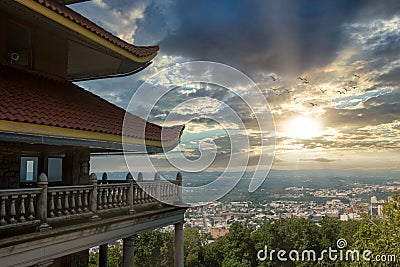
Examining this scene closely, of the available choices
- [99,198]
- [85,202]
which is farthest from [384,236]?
[85,202]

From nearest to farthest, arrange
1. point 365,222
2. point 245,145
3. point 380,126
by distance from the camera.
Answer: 1. point 245,145
2. point 365,222
3. point 380,126

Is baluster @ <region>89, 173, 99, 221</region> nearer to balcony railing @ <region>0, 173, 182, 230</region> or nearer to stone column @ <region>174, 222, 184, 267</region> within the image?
balcony railing @ <region>0, 173, 182, 230</region>

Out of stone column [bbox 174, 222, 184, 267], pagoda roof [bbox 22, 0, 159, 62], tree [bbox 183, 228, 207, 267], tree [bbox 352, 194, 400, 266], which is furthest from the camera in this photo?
tree [bbox 183, 228, 207, 267]

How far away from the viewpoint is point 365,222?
13852 millimetres

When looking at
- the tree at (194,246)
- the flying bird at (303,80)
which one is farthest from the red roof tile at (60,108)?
the tree at (194,246)

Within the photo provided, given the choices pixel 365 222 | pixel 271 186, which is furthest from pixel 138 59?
pixel 271 186

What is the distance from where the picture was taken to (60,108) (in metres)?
6.14

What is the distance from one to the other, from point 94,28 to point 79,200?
337 centimetres

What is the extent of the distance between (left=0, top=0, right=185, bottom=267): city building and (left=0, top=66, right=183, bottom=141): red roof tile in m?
0.02

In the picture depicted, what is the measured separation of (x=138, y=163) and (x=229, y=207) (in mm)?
12368

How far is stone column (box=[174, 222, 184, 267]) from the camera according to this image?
30.4ft

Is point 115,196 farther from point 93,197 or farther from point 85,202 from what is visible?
point 85,202

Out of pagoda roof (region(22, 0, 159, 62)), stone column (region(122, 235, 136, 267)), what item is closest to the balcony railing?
stone column (region(122, 235, 136, 267))

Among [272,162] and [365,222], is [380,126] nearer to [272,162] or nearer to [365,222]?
[365,222]
